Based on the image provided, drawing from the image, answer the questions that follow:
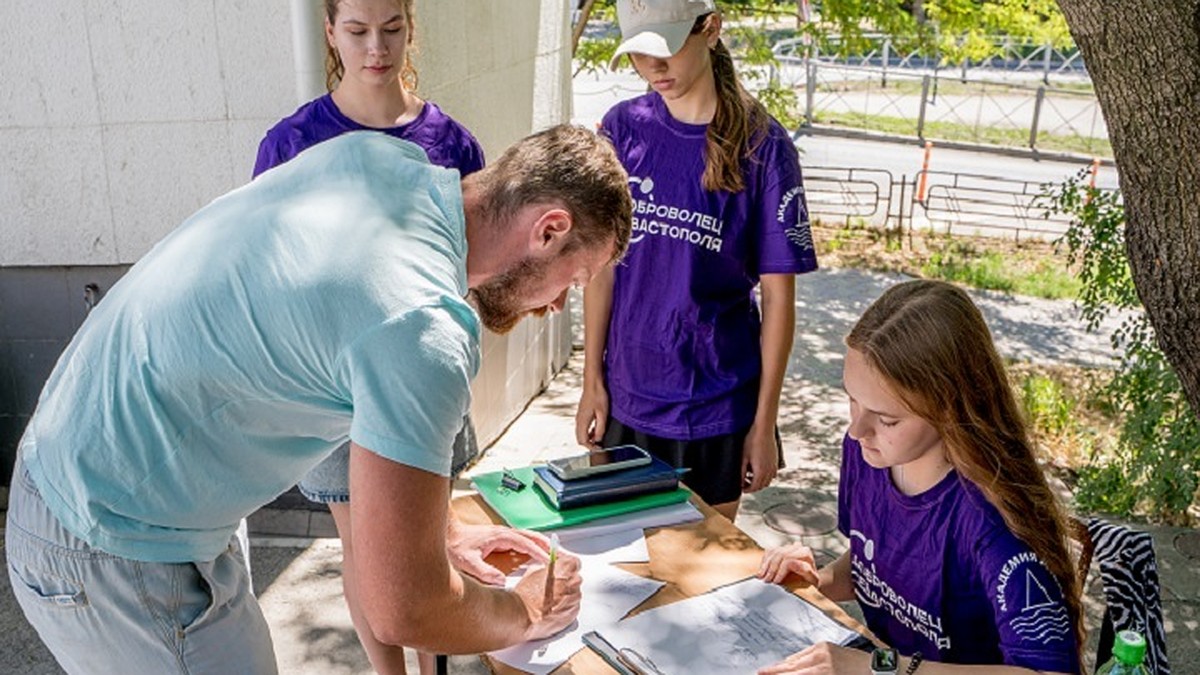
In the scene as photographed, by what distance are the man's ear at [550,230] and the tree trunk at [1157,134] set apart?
185 centimetres

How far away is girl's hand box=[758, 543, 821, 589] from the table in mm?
29

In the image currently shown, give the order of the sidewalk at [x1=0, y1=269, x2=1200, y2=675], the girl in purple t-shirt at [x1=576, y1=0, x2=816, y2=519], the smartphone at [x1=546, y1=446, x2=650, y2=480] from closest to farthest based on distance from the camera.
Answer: the smartphone at [x1=546, y1=446, x2=650, y2=480] → the girl in purple t-shirt at [x1=576, y1=0, x2=816, y2=519] → the sidewalk at [x1=0, y1=269, x2=1200, y2=675]

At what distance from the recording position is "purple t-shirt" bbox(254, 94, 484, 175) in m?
3.17

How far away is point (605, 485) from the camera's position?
2.55 meters

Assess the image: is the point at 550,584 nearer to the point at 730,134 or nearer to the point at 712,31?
the point at 730,134

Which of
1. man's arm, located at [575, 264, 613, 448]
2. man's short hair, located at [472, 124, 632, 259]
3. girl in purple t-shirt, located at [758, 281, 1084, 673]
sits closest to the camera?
man's short hair, located at [472, 124, 632, 259]

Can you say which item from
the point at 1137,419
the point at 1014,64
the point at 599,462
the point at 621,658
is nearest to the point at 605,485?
the point at 599,462

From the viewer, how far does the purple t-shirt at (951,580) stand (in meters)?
1.97

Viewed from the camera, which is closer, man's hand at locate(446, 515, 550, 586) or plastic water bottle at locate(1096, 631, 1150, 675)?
plastic water bottle at locate(1096, 631, 1150, 675)

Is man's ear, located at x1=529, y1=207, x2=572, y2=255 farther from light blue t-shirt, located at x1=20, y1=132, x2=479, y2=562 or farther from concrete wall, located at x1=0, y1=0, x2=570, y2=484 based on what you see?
concrete wall, located at x1=0, y1=0, x2=570, y2=484

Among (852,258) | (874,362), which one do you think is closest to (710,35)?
(874,362)

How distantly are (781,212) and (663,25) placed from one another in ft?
1.87

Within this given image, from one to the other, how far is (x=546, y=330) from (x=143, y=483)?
484 cm

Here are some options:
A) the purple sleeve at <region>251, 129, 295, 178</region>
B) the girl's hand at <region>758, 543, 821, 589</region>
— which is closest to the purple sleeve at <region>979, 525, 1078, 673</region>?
the girl's hand at <region>758, 543, 821, 589</region>
